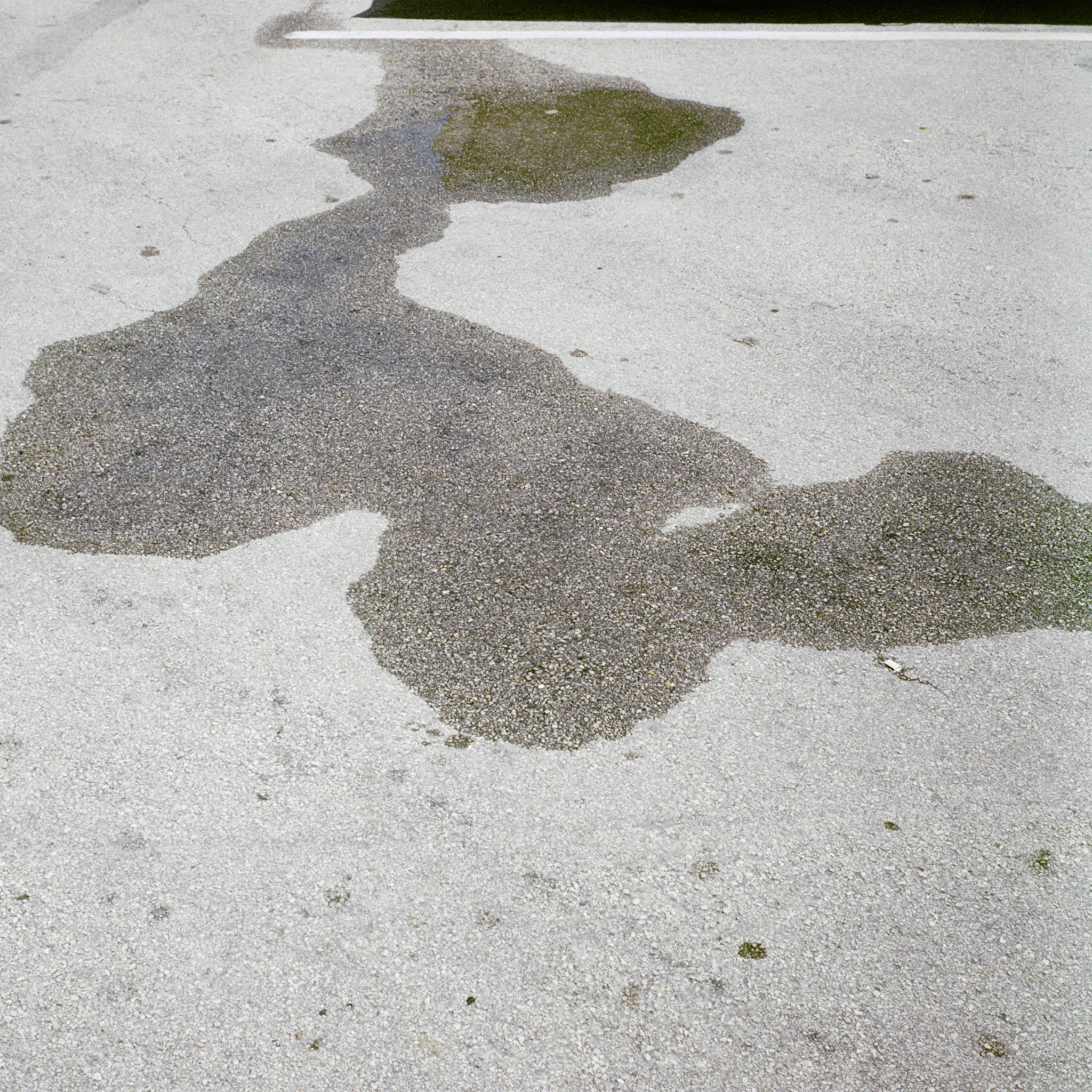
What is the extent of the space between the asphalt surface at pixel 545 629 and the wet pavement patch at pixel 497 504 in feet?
0.07

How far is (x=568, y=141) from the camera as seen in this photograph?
24.3ft

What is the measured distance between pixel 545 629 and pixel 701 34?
27.6 ft

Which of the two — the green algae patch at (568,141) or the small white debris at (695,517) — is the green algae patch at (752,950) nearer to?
the small white debris at (695,517)

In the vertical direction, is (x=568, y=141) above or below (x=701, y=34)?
below

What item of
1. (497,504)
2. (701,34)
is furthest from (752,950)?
(701,34)

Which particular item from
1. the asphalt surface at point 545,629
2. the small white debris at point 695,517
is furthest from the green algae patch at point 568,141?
the small white debris at point 695,517

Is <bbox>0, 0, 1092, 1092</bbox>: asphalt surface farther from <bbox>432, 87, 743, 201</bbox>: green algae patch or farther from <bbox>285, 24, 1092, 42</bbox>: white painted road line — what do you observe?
<bbox>285, 24, 1092, 42</bbox>: white painted road line

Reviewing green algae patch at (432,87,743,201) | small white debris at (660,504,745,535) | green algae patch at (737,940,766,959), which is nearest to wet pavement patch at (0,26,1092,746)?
small white debris at (660,504,745,535)

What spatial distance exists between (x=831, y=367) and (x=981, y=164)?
328cm

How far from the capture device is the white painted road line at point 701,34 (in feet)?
31.7

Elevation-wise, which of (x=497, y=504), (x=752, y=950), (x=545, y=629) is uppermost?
(x=497, y=504)

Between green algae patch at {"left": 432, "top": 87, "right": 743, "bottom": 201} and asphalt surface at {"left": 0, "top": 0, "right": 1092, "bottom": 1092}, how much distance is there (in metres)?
0.09

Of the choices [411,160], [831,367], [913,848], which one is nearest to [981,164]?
[831,367]

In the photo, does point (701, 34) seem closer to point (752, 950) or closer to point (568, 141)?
point (568, 141)
